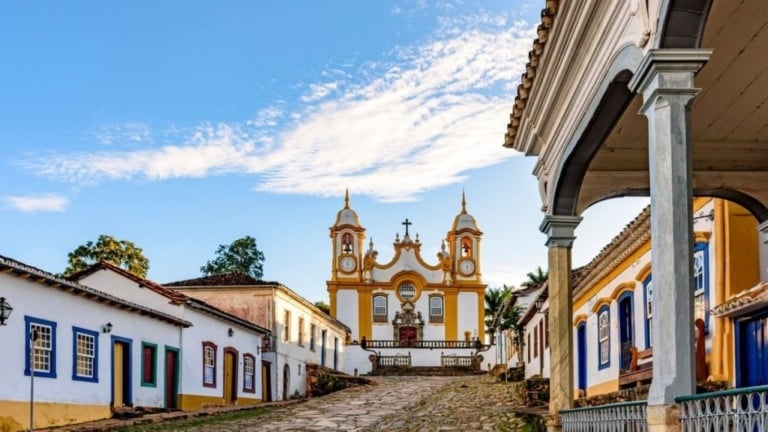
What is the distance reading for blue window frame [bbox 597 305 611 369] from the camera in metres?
16.7

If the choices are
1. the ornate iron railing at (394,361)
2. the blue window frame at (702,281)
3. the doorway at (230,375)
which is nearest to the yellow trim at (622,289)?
the blue window frame at (702,281)

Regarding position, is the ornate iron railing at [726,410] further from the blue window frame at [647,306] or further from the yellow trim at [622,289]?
the yellow trim at [622,289]

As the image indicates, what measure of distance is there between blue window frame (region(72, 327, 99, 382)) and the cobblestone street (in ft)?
6.03

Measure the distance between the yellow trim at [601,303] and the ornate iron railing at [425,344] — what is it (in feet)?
89.6

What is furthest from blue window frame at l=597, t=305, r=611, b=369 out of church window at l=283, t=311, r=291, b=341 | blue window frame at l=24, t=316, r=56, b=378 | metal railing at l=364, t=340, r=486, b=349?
metal railing at l=364, t=340, r=486, b=349

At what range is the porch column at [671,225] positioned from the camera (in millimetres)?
4945

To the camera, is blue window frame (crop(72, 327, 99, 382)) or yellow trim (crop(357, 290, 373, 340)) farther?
yellow trim (crop(357, 290, 373, 340))

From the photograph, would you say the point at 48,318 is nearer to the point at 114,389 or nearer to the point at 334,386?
the point at 114,389

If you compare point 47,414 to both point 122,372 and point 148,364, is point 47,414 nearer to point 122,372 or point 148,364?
point 122,372

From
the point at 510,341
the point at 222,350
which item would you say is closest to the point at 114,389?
the point at 222,350

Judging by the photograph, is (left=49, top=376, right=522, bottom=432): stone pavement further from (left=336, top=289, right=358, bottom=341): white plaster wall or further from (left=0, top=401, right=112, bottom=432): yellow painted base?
(left=336, top=289, right=358, bottom=341): white plaster wall

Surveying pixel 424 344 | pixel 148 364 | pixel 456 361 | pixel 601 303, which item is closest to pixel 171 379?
pixel 148 364

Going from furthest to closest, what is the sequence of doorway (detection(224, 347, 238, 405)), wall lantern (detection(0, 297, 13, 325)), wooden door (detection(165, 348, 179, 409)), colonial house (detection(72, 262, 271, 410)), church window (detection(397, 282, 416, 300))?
church window (detection(397, 282, 416, 300))
doorway (detection(224, 347, 238, 405))
wooden door (detection(165, 348, 179, 409))
colonial house (detection(72, 262, 271, 410))
wall lantern (detection(0, 297, 13, 325))

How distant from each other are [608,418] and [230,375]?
21.2 metres
